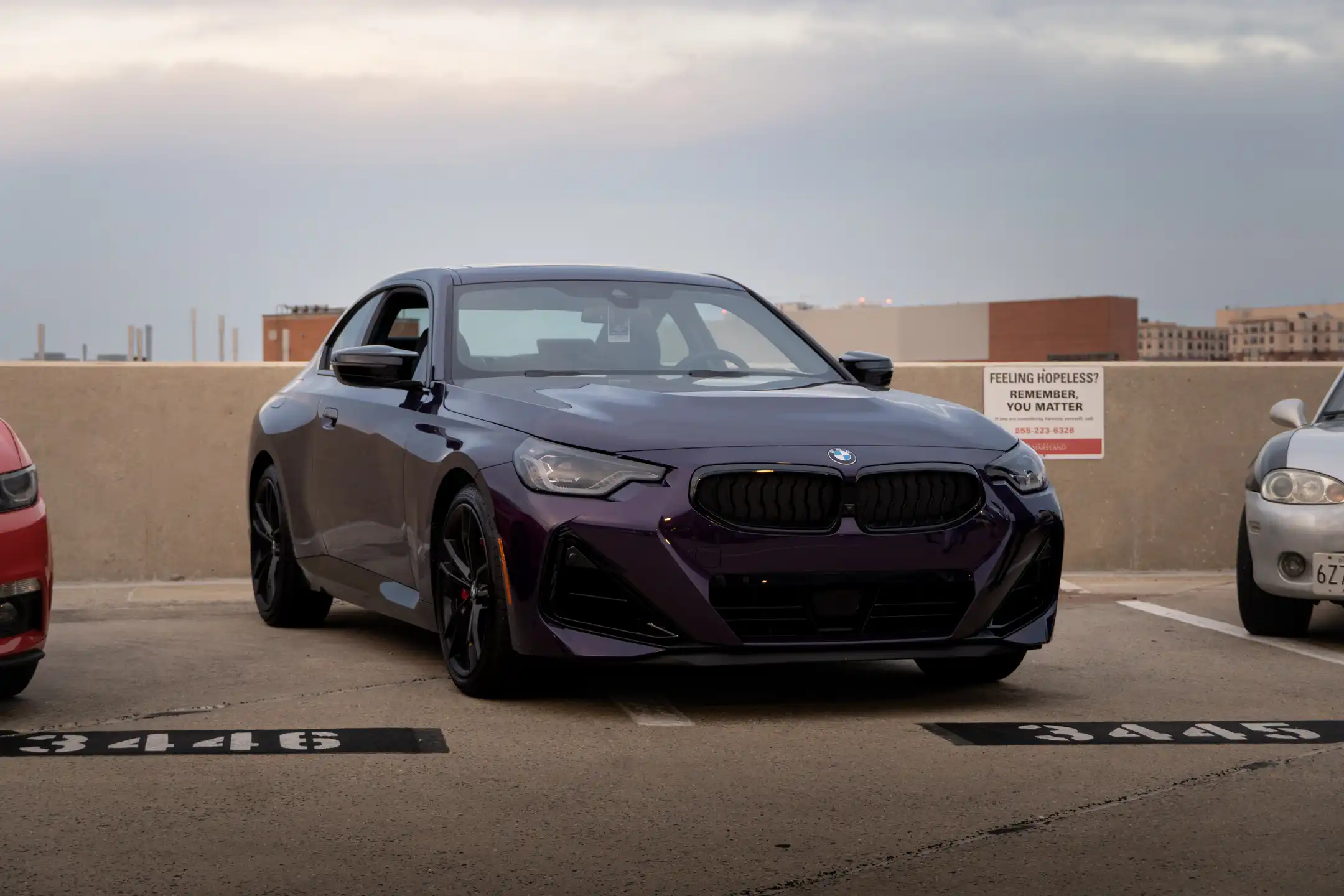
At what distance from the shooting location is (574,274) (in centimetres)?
765

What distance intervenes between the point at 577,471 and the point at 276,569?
3.25 meters

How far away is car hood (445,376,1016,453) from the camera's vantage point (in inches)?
235

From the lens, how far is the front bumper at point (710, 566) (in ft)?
18.9

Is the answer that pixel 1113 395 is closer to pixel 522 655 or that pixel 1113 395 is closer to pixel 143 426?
pixel 143 426

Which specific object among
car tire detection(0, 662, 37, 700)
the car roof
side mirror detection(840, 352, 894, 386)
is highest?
the car roof

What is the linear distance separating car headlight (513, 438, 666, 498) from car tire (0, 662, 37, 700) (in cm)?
168

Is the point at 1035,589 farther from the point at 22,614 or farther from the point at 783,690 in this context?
the point at 22,614

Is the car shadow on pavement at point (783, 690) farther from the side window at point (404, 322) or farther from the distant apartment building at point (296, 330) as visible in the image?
the distant apartment building at point (296, 330)

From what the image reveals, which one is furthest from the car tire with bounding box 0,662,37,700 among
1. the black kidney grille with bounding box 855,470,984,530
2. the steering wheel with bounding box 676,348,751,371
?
the black kidney grille with bounding box 855,470,984,530

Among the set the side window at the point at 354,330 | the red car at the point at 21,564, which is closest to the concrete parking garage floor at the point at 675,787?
the red car at the point at 21,564

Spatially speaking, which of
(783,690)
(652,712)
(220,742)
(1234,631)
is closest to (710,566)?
(652,712)

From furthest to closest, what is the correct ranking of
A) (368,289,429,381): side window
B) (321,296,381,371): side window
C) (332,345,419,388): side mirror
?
(321,296,381,371): side window
(368,289,429,381): side window
(332,345,419,388): side mirror

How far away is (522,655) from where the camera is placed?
239 inches

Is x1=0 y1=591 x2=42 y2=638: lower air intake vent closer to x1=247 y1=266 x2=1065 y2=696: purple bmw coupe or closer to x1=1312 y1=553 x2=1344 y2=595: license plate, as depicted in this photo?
x1=247 y1=266 x2=1065 y2=696: purple bmw coupe
